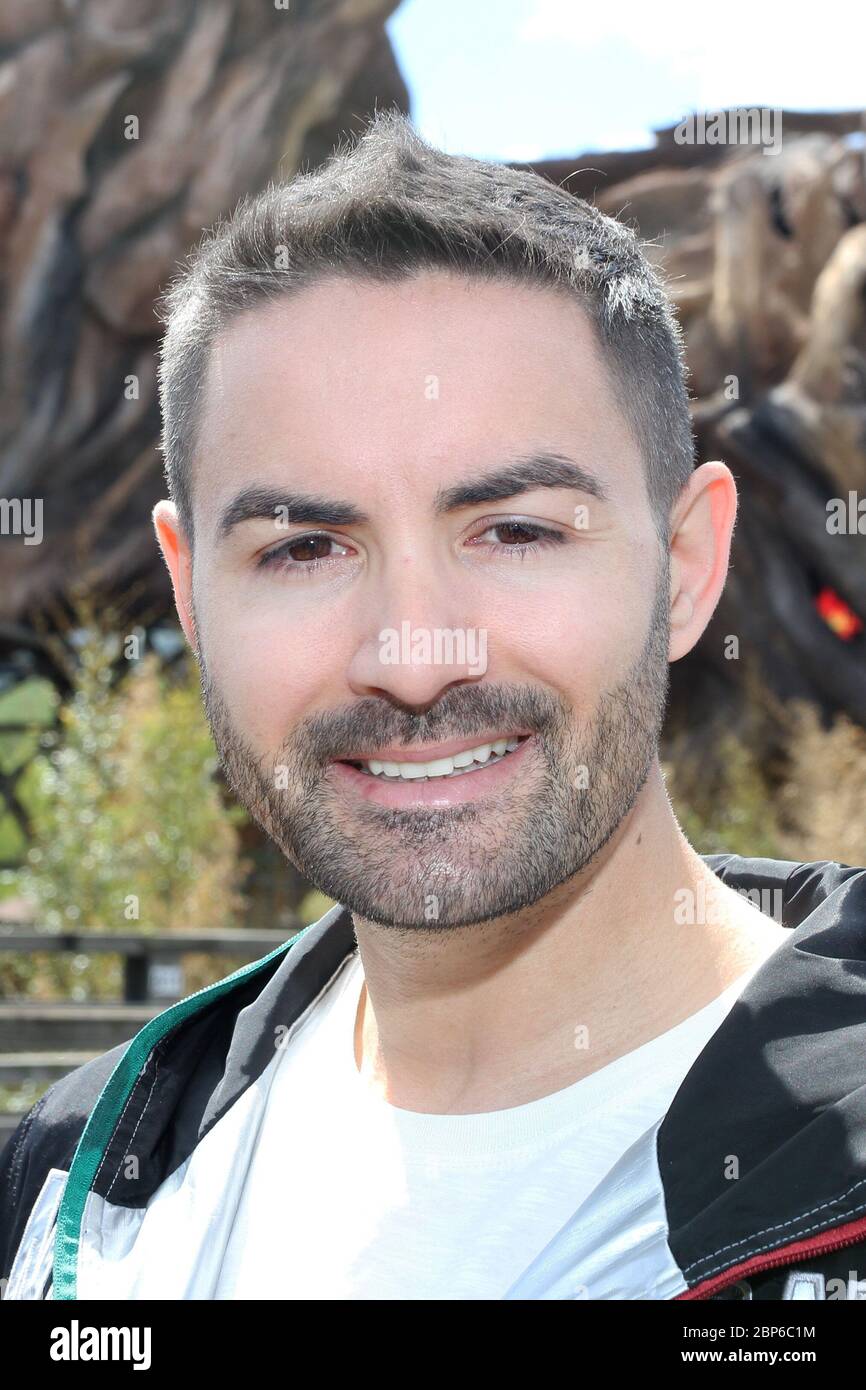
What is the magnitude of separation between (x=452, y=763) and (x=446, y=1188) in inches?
18.5

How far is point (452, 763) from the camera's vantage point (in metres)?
1.50

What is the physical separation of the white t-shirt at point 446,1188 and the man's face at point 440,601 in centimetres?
24

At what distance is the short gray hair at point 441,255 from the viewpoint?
5.19 ft

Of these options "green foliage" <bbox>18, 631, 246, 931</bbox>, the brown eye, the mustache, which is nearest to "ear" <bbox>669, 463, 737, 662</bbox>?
the mustache

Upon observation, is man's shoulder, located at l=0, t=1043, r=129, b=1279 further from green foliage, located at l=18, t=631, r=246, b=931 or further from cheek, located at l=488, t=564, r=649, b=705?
green foliage, located at l=18, t=631, r=246, b=931

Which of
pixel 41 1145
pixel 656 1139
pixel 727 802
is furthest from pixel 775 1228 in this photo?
pixel 727 802

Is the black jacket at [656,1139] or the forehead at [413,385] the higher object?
the forehead at [413,385]

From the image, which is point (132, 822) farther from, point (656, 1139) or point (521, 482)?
point (656, 1139)

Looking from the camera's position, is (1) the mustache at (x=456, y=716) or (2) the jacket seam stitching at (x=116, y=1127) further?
(2) the jacket seam stitching at (x=116, y=1127)

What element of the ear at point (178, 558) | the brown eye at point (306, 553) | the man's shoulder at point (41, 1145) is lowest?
the man's shoulder at point (41, 1145)

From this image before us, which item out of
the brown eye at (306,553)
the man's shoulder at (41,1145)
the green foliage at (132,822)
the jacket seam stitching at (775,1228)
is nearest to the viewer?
the jacket seam stitching at (775,1228)

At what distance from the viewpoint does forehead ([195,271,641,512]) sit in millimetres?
1494

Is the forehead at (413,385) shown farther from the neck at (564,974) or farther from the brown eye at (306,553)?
the neck at (564,974)

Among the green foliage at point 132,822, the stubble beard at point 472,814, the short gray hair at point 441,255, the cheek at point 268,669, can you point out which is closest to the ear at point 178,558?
the short gray hair at point 441,255
